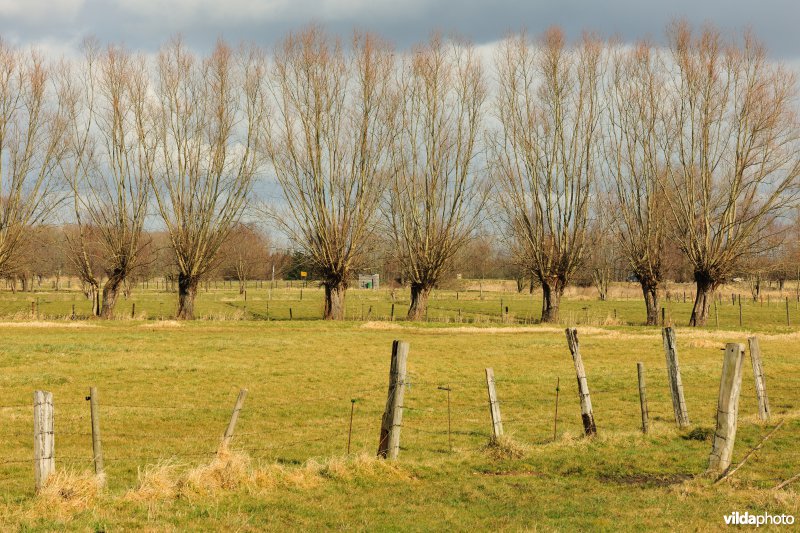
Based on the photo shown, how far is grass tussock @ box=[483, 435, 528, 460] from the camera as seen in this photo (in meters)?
11.3

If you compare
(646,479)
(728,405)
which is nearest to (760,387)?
(646,479)

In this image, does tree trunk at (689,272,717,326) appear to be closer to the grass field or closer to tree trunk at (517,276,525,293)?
the grass field

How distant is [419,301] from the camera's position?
4294 centimetres

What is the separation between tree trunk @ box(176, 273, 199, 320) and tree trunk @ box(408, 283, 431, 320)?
44.3 feet

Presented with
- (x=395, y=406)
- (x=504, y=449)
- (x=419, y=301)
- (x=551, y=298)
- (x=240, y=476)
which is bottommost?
(x=504, y=449)

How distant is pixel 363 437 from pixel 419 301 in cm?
2918

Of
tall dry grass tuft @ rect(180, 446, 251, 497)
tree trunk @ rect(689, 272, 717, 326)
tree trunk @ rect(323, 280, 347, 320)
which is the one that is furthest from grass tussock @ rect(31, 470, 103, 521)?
tree trunk @ rect(689, 272, 717, 326)

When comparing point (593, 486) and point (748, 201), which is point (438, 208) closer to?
point (748, 201)

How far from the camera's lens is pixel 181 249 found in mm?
42062

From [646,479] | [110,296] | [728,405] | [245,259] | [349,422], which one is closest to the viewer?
[728,405]

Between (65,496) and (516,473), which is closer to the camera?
(65,496)

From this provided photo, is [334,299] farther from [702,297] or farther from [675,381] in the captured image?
[675,381]

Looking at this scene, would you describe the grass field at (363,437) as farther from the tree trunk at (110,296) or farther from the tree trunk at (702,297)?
the tree trunk at (110,296)

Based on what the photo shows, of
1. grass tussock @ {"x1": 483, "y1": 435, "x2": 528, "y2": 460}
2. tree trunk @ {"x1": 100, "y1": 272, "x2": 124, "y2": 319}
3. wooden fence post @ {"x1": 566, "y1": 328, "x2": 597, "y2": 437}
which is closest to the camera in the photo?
grass tussock @ {"x1": 483, "y1": 435, "x2": 528, "y2": 460}
